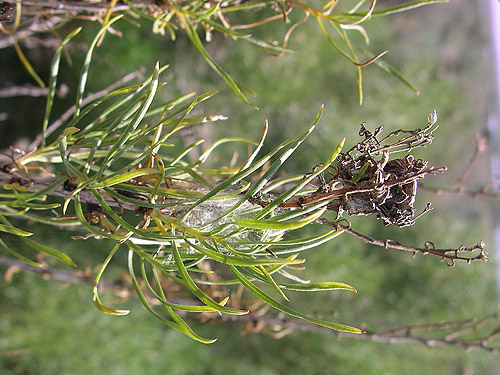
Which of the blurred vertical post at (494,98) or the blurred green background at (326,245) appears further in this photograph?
the blurred vertical post at (494,98)

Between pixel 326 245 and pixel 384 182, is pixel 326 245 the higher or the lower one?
the lower one

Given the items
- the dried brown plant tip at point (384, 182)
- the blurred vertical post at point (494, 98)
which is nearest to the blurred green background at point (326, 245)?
the blurred vertical post at point (494, 98)

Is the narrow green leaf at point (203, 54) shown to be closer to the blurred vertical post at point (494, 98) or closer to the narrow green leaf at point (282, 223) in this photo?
the narrow green leaf at point (282, 223)

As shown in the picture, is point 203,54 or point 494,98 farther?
point 494,98

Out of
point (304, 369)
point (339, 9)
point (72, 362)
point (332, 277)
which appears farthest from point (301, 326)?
point (339, 9)

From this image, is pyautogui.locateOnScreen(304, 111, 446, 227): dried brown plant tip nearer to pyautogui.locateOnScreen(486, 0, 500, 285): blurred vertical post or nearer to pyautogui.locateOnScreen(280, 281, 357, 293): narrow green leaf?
pyautogui.locateOnScreen(280, 281, 357, 293): narrow green leaf

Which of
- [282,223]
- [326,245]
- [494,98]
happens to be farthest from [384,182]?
[494,98]

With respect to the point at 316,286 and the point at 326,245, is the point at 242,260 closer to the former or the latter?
the point at 316,286

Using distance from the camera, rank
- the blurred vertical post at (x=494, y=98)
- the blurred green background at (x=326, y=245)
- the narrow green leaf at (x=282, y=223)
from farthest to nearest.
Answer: the blurred vertical post at (x=494, y=98)
the blurred green background at (x=326, y=245)
the narrow green leaf at (x=282, y=223)
